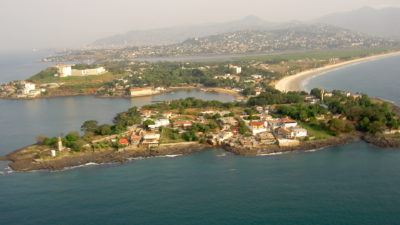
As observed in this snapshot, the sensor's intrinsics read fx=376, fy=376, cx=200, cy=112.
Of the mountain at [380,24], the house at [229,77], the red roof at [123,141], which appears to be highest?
the mountain at [380,24]

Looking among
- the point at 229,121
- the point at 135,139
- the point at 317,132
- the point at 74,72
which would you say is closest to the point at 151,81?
the point at 74,72

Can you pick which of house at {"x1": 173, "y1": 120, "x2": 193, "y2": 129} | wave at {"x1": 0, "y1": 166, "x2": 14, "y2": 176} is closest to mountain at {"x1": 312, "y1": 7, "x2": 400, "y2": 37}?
house at {"x1": 173, "y1": 120, "x2": 193, "y2": 129}

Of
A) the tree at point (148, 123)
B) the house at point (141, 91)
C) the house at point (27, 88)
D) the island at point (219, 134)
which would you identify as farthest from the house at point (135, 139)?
the house at point (27, 88)

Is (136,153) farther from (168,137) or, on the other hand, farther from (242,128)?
(242,128)

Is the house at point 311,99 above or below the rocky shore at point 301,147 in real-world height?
above

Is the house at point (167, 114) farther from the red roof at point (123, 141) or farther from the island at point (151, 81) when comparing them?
the island at point (151, 81)

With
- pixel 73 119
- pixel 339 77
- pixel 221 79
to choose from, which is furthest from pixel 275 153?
pixel 339 77

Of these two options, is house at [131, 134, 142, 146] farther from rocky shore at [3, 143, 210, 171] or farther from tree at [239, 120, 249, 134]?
tree at [239, 120, 249, 134]
